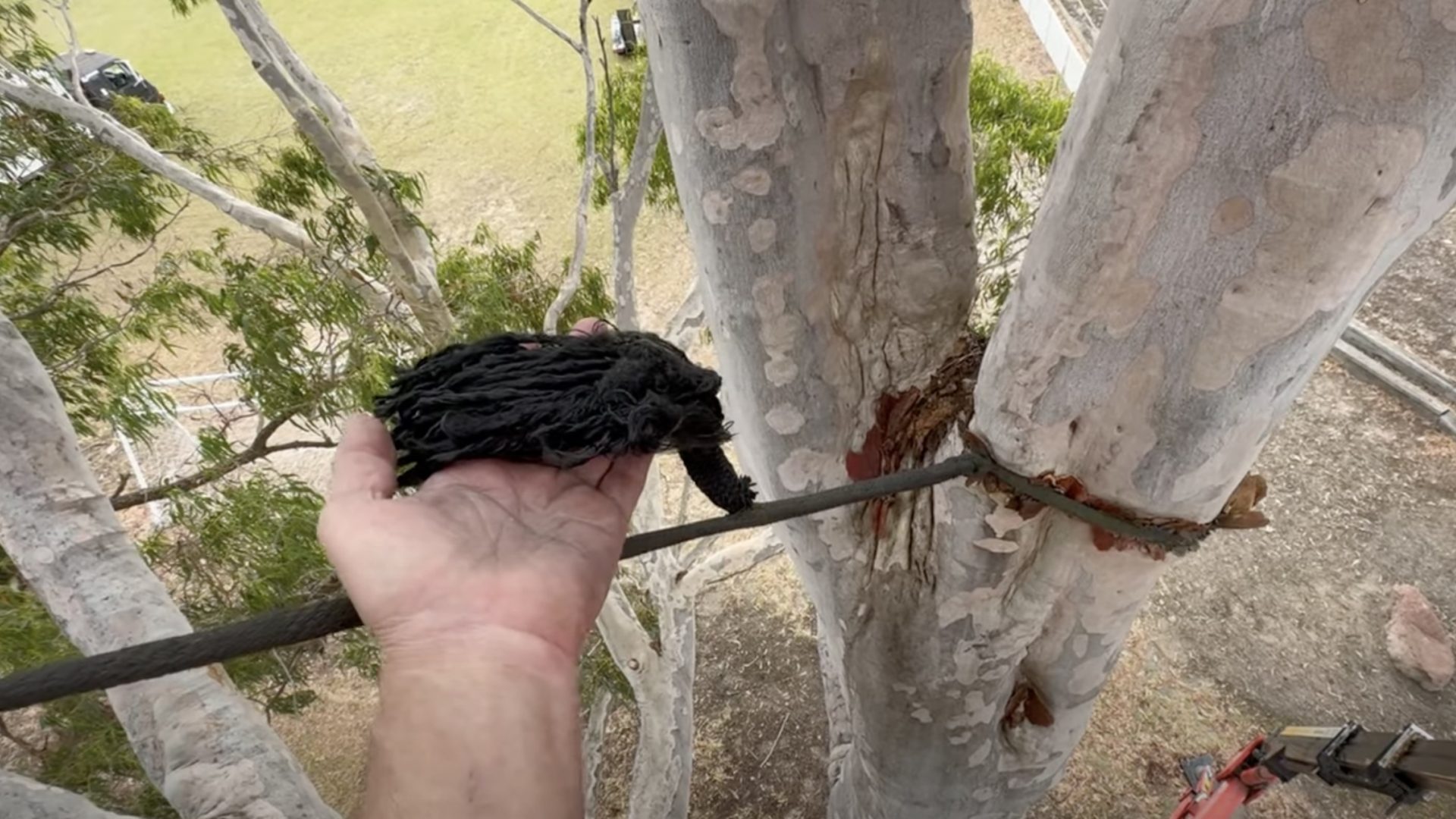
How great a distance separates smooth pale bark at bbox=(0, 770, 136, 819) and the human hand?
2.20ft

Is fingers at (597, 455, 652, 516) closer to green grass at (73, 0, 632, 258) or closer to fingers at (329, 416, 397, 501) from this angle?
fingers at (329, 416, 397, 501)

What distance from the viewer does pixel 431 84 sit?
10078mm

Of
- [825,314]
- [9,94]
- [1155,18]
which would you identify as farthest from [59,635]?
[1155,18]

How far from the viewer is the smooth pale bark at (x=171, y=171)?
2.93m

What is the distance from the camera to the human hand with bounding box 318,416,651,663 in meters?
0.85

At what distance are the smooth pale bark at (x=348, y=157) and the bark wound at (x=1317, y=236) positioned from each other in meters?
2.52

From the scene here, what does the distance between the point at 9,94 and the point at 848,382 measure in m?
3.16

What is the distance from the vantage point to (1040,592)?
1.26 metres

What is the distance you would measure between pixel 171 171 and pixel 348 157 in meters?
0.62

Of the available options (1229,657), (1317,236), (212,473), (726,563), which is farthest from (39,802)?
(1229,657)

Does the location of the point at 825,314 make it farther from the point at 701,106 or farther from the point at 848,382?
the point at 701,106

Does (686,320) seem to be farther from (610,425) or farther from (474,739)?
(474,739)

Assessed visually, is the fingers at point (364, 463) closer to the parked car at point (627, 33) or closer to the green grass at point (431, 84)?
the parked car at point (627, 33)

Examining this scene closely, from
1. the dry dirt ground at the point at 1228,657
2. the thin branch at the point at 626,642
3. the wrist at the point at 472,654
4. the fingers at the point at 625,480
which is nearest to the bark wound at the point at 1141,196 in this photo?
the fingers at the point at 625,480
